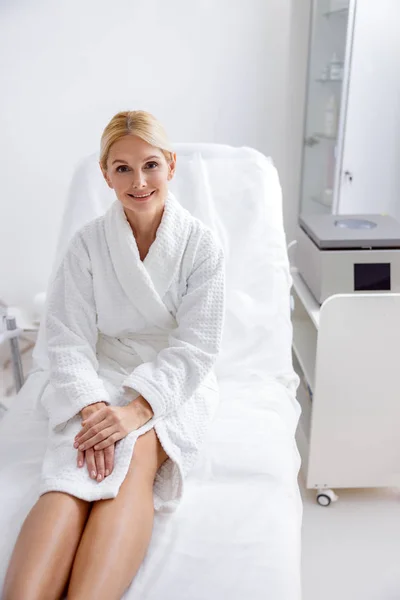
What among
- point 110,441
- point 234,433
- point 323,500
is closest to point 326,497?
point 323,500

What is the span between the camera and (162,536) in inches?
41.8

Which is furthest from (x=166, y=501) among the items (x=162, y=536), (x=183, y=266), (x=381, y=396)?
(x=381, y=396)

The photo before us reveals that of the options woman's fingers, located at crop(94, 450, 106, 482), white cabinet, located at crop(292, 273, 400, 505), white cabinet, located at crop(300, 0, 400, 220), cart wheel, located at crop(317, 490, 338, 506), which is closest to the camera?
woman's fingers, located at crop(94, 450, 106, 482)

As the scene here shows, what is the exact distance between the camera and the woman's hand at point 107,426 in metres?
1.12

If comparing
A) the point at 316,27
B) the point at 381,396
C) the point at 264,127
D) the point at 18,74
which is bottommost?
the point at 381,396

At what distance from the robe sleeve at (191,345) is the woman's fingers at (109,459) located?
135 mm

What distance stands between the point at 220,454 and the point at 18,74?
194 cm

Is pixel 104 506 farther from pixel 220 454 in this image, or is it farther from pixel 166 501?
pixel 220 454

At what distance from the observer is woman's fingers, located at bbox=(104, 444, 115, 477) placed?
3.54 ft

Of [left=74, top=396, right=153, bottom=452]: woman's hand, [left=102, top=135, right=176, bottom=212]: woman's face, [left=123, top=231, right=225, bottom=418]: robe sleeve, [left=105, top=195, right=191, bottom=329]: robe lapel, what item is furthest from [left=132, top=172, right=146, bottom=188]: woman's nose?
[left=74, top=396, right=153, bottom=452]: woman's hand

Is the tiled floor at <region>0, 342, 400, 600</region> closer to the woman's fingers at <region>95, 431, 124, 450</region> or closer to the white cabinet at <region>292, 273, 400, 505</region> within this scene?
the white cabinet at <region>292, 273, 400, 505</region>

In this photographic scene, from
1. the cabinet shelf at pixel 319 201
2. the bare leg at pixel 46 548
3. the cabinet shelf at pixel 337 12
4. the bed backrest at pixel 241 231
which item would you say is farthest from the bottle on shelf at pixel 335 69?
the bare leg at pixel 46 548

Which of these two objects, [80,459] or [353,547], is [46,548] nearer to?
[80,459]

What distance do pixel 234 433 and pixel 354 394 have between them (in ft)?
1.85
